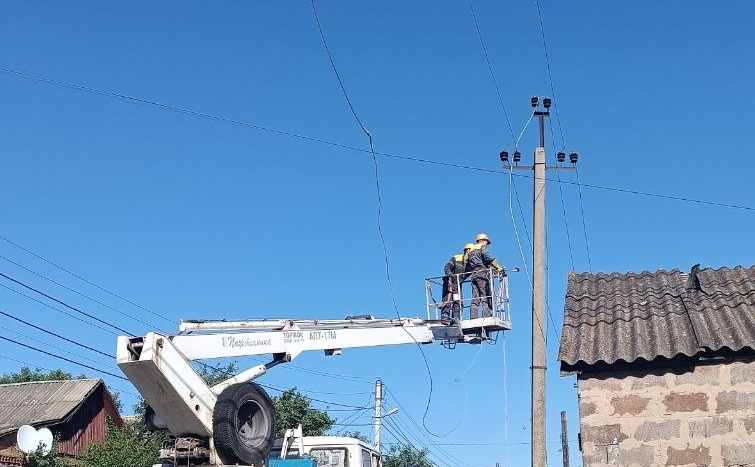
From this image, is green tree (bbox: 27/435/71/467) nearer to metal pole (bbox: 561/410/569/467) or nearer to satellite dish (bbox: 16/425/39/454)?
satellite dish (bbox: 16/425/39/454)

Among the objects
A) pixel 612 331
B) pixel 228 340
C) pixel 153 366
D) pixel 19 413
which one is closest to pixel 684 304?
pixel 612 331

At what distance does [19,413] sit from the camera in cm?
3047

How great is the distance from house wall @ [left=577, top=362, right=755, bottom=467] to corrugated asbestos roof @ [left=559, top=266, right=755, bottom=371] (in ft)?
0.94

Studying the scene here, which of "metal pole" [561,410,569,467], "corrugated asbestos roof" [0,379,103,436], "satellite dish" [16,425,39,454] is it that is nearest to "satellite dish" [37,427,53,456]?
"satellite dish" [16,425,39,454]

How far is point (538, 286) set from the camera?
626 inches

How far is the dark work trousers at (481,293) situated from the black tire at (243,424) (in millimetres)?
4933

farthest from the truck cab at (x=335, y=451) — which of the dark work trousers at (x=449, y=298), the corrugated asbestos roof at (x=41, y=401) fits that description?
the corrugated asbestos roof at (x=41, y=401)

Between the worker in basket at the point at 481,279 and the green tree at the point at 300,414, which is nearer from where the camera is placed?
the worker in basket at the point at 481,279

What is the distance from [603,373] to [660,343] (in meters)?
A: 0.78

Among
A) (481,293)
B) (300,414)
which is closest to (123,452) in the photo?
(300,414)

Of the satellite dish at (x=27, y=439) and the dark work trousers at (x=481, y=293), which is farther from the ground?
the dark work trousers at (x=481, y=293)

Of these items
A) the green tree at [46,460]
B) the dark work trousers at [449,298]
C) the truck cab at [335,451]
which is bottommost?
the green tree at [46,460]

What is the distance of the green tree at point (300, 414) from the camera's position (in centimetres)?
2850

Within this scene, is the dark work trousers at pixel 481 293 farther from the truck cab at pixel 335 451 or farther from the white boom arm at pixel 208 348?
the truck cab at pixel 335 451
